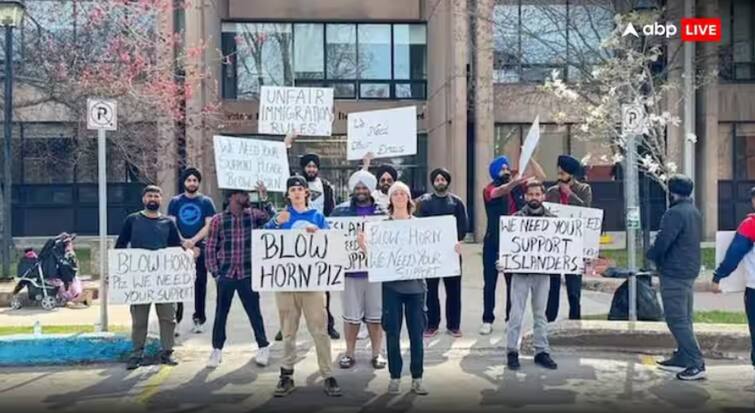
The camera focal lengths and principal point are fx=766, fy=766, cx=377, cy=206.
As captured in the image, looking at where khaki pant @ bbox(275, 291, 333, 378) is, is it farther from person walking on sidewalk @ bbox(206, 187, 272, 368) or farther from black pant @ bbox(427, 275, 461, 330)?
black pant @ bbox(427, 275, 461, 330)

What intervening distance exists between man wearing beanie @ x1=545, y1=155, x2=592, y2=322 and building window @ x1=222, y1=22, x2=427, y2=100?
19063 mm

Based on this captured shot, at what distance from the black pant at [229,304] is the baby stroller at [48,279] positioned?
16.6ft

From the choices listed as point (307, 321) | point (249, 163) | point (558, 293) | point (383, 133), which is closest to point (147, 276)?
point (249, 163)

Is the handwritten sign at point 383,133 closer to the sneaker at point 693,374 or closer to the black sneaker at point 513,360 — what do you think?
the black sneaker at point 513,360

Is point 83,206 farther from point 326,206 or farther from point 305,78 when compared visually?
point 326,206

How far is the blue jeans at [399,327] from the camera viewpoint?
22.5 feet

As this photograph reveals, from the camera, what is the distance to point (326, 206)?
9328 millimetres

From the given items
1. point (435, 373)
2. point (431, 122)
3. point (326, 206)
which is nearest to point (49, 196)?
point (431, 122)

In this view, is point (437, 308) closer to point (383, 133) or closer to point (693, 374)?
point (383, 133)

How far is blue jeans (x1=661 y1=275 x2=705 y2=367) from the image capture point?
7414 millimetres

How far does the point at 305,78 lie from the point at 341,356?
2119 centimetres

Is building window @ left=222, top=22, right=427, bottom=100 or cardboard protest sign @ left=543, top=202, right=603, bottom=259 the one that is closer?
Answer: cardboard protest sign @ left=543, top=202, right=603, bottom=259

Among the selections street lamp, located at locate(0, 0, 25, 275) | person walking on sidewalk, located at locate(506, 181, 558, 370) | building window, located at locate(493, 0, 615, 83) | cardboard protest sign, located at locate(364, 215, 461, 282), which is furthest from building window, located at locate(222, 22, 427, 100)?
cardboard protest sign, located at locate(364, 215, 461, 282)

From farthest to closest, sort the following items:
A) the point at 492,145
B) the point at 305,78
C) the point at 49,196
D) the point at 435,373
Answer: the point at 305,78
the point at 49,196
the point at 492,145
the point at 435,373
